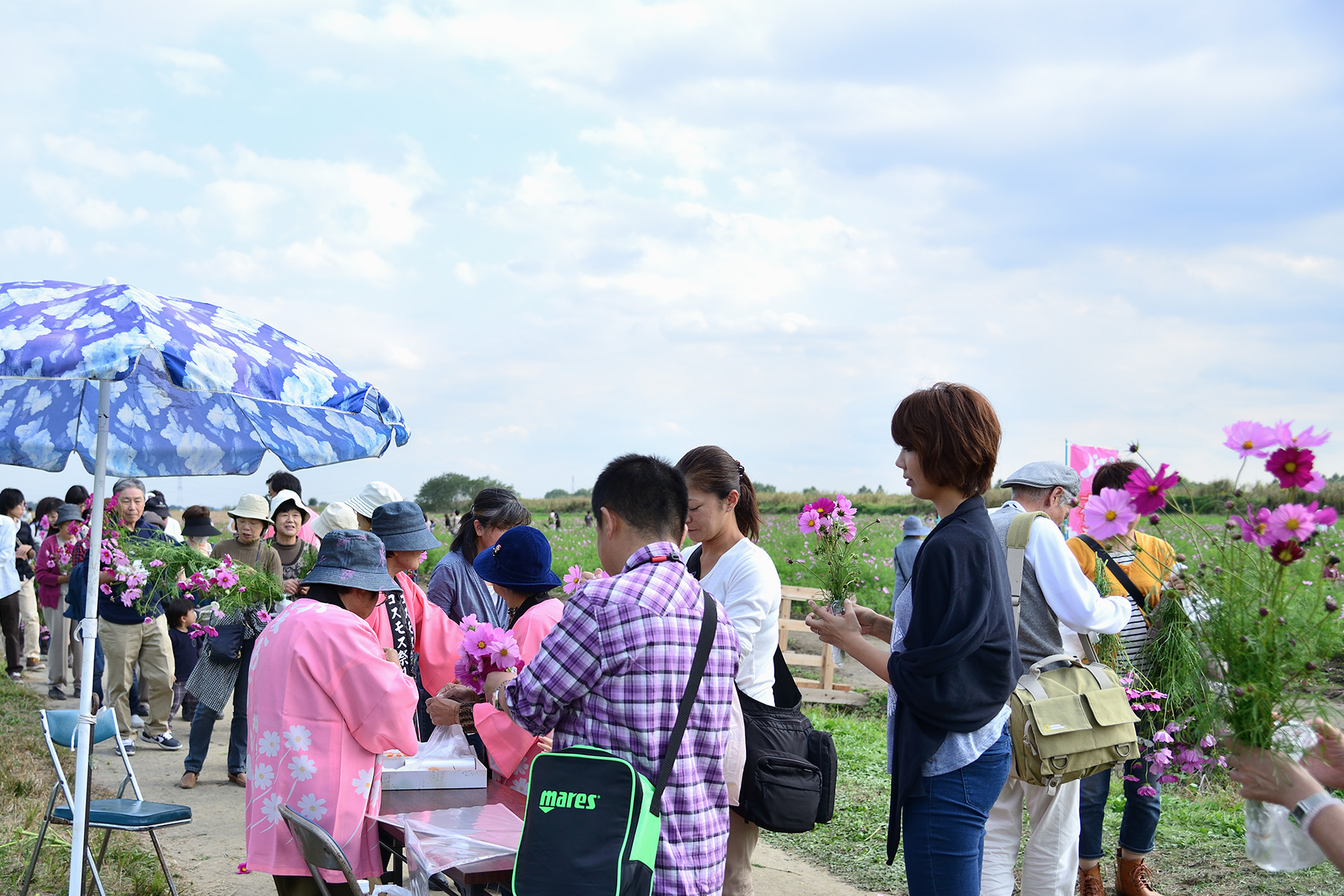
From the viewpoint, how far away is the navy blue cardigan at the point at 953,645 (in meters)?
2.42

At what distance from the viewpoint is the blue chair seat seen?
4066mm

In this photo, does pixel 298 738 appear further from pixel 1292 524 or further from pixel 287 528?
pixel 287 528

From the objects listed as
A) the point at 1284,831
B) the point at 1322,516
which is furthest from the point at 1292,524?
the point at 1284,831

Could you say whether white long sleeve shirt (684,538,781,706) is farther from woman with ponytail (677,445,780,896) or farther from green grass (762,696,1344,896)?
green grass (762,696,1344,896)

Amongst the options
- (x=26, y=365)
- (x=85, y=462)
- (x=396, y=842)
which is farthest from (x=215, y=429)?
(x=396, y=842)

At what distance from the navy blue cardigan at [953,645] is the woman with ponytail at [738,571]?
0.61 metres

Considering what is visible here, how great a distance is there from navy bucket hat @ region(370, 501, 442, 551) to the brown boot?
3.39m

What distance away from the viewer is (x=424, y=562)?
59.3 feet

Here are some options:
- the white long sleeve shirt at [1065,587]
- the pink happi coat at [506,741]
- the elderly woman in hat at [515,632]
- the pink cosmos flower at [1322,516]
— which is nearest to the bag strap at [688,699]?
the elderly woman in hat at [515,632]

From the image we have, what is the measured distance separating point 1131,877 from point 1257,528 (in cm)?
326

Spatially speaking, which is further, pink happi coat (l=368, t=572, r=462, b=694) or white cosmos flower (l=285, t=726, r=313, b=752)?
pink happi coat (l=368, t=572, r=462, b=694)

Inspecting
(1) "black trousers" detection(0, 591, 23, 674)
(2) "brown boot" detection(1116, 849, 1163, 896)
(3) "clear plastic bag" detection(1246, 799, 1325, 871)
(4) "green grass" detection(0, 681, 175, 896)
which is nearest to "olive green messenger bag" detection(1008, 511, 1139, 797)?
(2) "brown boot" detection(1116, 849, 1163, 896)

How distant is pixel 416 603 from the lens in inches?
169

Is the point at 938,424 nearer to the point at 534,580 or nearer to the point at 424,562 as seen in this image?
the point at 534,580
